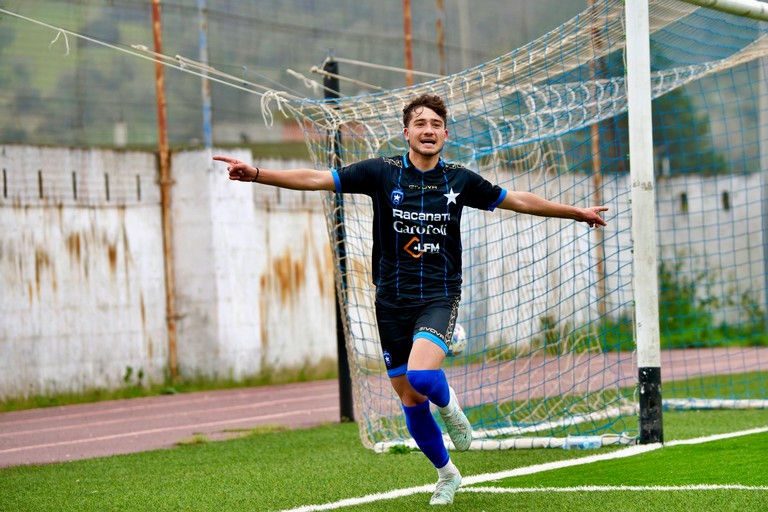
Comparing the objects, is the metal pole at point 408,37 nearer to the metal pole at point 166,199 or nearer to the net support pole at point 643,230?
the metal pole at point 166,199

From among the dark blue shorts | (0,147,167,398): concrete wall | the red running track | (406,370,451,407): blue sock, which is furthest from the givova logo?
(0,147,167,398): concrete wall

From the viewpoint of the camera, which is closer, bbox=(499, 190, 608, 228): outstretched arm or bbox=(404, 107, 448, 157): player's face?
bbox=(404, 107, 448, 157): player's face

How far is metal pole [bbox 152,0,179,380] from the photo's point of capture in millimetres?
14523

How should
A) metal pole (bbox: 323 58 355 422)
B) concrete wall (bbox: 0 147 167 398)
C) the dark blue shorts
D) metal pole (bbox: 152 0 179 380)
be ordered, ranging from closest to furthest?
the dark blue shorts < metal pole (bbox: 323 58 355 422) < concrete wall (bbox: 0 147 167 398) < metal pole (bbox: 152 0 179 380)

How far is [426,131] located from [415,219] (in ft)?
1.58

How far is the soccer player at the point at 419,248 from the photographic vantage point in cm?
563

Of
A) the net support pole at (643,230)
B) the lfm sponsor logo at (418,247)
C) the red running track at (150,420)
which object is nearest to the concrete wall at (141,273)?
the red running track at (150,420)

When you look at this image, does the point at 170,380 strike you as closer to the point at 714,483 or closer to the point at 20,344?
the point at 20,344

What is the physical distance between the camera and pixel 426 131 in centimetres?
568

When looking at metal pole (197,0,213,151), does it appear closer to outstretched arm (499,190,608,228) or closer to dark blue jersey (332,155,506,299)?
dark blue jersey (332,155,506,299)

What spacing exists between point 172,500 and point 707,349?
14182 millimetres

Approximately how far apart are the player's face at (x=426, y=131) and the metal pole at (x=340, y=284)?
2849 mm

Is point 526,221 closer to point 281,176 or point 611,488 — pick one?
point 611,488

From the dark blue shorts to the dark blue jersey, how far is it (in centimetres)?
5
